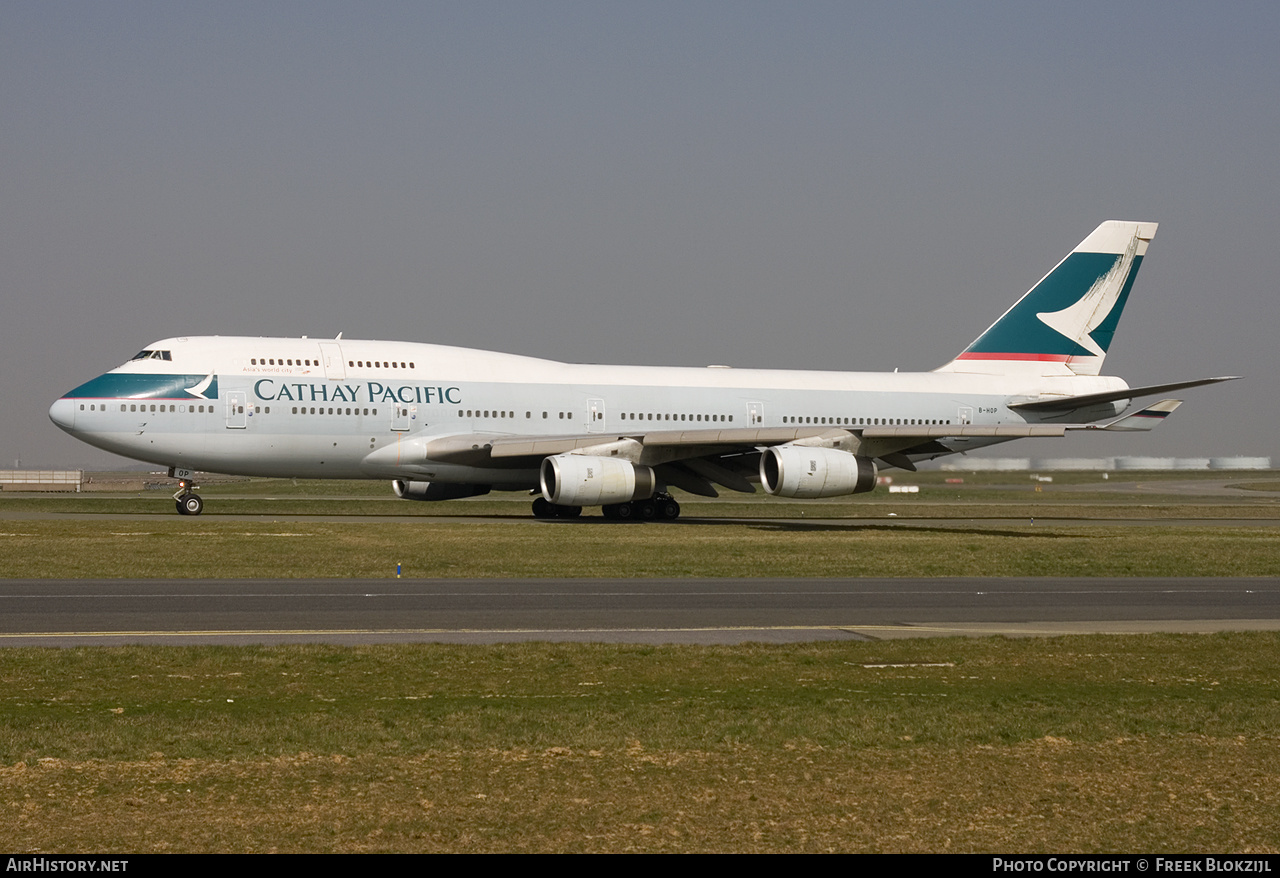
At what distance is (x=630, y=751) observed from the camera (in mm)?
9352

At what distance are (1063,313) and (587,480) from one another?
1996cm

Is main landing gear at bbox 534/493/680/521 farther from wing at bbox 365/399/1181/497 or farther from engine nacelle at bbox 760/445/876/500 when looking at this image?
engine nacelle at bbox 760/445/876/500

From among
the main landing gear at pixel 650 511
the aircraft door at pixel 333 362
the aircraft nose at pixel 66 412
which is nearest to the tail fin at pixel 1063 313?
the main landing gear at pixel 650 511

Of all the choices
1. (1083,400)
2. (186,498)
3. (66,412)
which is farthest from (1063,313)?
(66,412)

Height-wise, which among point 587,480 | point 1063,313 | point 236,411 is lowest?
point 587,480

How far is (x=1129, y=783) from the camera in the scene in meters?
8.62

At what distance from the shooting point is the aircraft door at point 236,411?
36281mm

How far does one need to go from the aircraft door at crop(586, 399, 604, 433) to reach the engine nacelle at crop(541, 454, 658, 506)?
4238mm

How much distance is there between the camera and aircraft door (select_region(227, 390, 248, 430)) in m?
36.3

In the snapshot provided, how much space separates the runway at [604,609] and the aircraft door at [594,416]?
18.2 metres

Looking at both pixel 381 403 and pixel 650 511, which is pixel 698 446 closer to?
pixel 650 511

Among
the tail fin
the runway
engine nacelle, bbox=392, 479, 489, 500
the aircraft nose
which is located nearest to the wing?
engine nacelle, bbox=392, 479, 489, 500

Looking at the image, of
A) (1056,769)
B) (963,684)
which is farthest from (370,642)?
Answer: (1056,769)

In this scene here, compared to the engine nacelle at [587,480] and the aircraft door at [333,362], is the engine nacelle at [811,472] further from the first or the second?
the aircraft door at [333,362]
